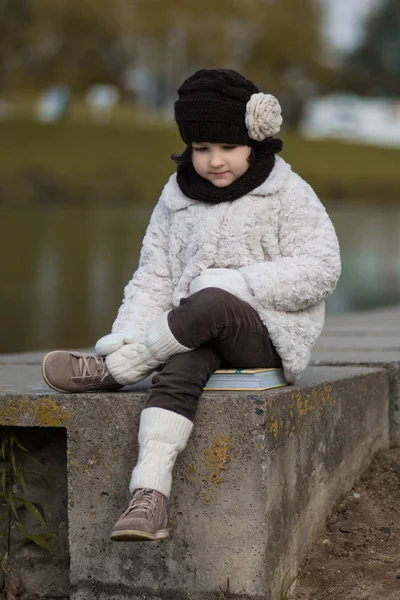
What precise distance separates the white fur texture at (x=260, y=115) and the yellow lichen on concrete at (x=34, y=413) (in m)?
0.98

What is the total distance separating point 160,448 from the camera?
10.3 ft

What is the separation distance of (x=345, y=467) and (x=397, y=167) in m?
58.9

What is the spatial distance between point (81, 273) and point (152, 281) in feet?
40.9

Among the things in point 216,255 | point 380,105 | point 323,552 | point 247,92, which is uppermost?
point 380,105

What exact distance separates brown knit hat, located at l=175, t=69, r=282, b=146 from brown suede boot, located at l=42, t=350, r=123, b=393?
29.1 inches

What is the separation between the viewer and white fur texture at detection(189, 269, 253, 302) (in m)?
3.43

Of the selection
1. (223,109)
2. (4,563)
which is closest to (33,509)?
(4,563)

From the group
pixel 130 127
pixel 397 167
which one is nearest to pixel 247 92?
pixel 130 127

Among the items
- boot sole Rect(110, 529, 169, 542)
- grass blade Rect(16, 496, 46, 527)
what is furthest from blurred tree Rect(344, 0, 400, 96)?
boot sole Rect(110, 529, 169, 542)

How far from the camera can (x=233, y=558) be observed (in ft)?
10.5

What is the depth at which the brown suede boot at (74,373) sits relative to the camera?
3389 mm

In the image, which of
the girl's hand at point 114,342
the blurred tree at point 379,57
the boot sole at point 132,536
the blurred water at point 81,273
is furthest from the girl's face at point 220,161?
the blurred tree at point 379,57

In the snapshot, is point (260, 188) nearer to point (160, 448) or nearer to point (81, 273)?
point (160, 448)

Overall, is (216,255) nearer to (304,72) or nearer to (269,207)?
(269,207)
